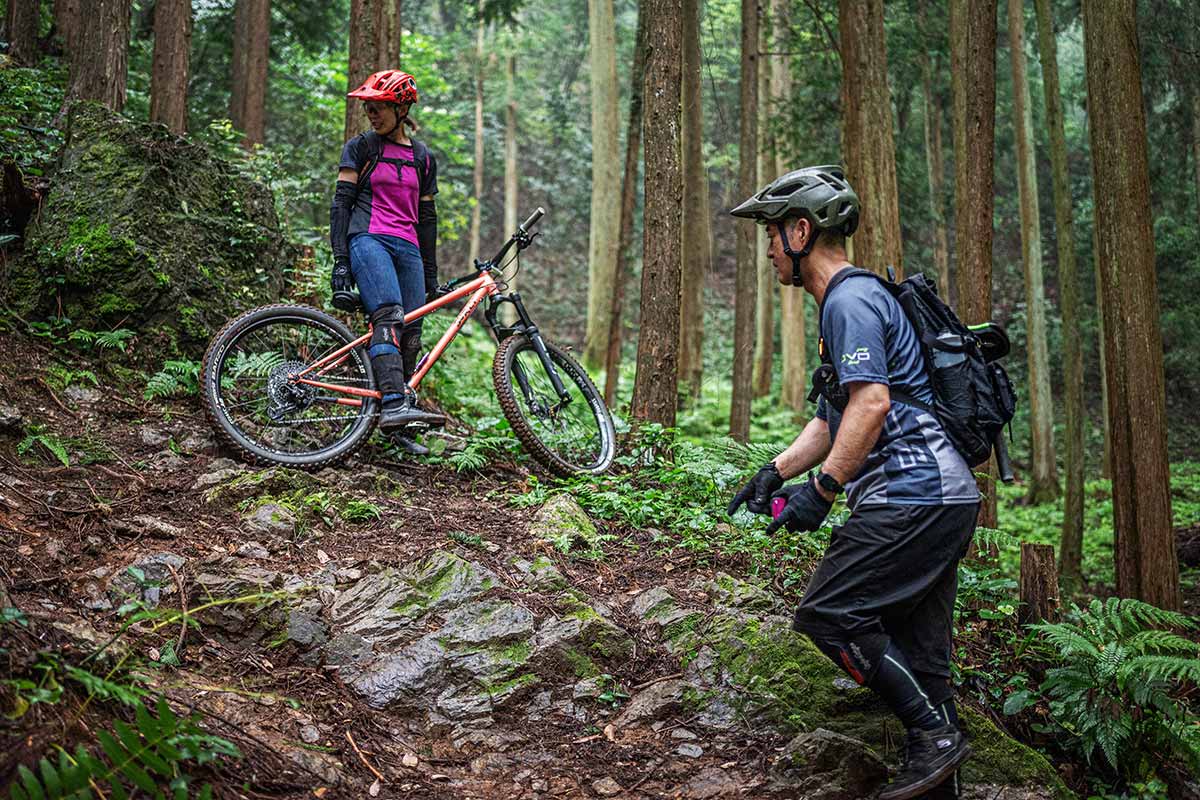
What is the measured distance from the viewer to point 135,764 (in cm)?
280

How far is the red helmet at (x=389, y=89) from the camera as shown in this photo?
20.3 ft

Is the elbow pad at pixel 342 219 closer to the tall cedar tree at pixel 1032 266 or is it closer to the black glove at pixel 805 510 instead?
the black glove at pixel 805 510

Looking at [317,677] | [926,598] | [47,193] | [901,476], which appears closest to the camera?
[901,476]

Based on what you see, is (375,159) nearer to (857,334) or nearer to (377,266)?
(377,266)

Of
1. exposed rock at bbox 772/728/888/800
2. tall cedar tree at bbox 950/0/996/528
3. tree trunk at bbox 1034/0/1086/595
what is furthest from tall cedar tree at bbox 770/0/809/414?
exposed rock at bbox 772/728/888/800

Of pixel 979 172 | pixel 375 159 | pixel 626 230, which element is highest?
pixel 626 230

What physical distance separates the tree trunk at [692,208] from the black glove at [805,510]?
997 centimetres

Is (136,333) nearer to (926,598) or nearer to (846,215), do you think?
(846,215)

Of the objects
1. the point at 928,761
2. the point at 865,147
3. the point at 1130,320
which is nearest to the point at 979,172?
the point at 865,147

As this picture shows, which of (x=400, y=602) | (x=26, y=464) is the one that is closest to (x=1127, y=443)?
(x=400, y=602)

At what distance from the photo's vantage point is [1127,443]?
6109mm

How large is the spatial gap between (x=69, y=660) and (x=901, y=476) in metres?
3.23

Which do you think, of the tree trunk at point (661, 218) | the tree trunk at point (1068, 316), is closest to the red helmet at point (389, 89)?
the tree trunk at point (661, 218)

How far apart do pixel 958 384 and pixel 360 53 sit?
7.90 m
